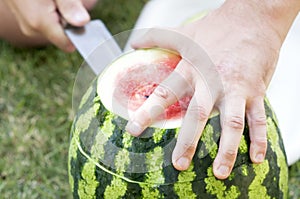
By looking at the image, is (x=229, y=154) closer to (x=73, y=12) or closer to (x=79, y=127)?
(x=79, y=127)

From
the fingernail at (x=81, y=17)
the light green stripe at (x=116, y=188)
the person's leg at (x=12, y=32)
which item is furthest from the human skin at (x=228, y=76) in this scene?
the person's leg at (x=12, y=32)

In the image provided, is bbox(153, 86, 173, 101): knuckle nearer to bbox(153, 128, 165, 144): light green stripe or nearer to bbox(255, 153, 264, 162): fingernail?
bbox(153, 128, 165, 144): light green stripe

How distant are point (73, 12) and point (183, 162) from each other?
879mm

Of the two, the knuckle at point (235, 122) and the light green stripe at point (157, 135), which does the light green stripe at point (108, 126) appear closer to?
the light green stripe at point (157, 135)

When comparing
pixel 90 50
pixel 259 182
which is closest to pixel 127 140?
pixel 259 182

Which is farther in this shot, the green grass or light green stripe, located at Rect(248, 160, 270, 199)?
the green grass

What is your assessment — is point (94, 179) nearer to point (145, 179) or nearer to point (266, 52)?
point (145, 179)

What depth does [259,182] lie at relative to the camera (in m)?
1.70

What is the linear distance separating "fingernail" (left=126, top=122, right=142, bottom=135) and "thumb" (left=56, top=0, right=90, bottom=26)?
26.6 inches

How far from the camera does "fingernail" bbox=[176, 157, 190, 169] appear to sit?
160 cm

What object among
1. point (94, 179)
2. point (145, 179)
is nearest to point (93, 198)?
point (94, 179)

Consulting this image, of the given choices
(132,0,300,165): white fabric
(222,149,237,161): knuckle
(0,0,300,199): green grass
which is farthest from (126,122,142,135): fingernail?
(132,0,300,165): white fabric

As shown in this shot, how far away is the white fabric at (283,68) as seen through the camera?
91.2 inches

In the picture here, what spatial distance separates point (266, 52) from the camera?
1805mm
